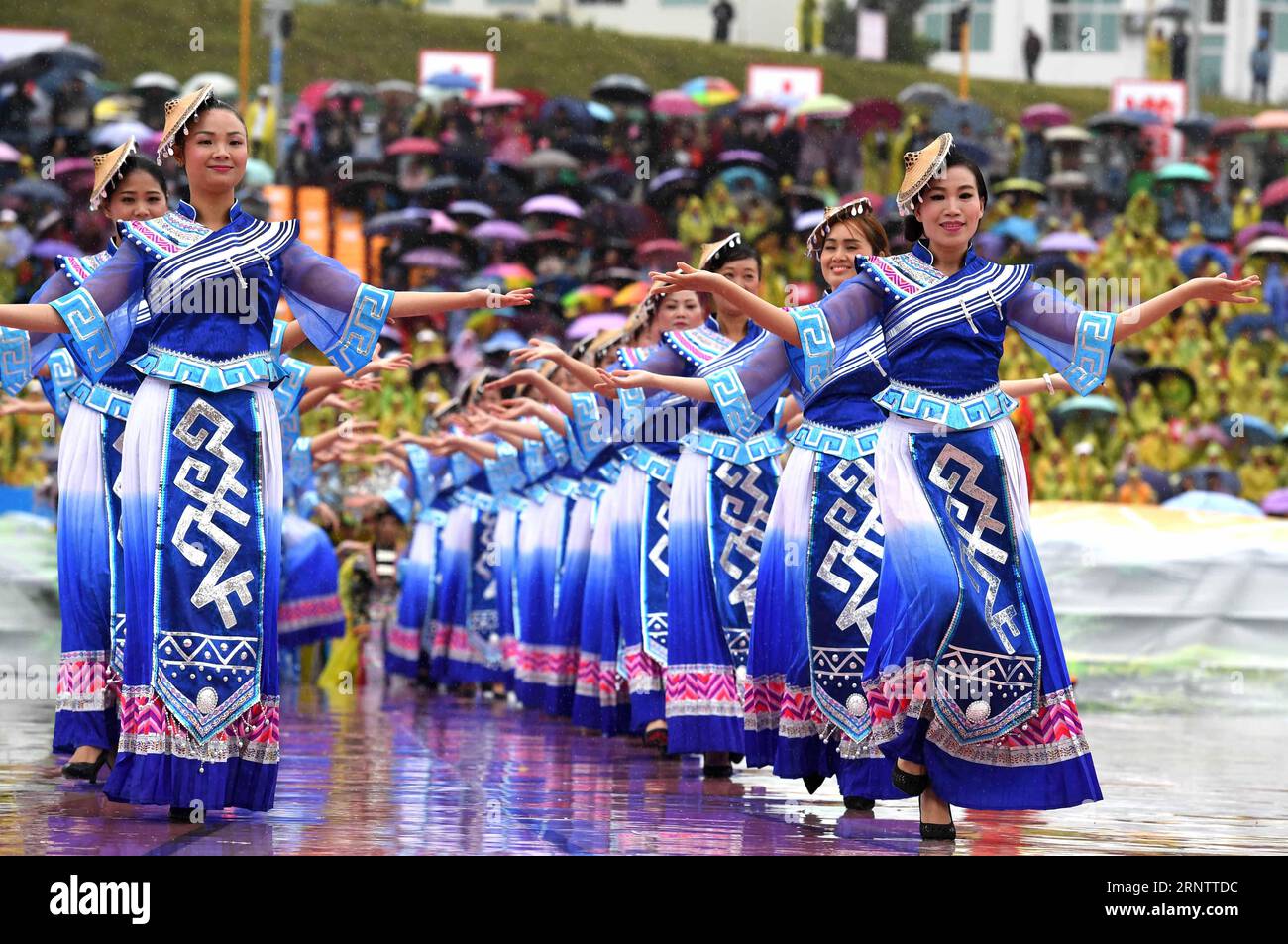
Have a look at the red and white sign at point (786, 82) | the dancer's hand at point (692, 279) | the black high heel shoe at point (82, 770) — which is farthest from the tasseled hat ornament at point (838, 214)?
the red and white sign at point (786, 82)

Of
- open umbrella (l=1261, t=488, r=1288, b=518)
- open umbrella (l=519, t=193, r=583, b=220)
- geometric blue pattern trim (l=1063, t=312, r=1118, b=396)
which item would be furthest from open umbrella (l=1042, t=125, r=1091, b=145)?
→ geometric blue pattern trim (l=1063, t=312, r=1118, b=396)

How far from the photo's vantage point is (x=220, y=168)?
6238 mm

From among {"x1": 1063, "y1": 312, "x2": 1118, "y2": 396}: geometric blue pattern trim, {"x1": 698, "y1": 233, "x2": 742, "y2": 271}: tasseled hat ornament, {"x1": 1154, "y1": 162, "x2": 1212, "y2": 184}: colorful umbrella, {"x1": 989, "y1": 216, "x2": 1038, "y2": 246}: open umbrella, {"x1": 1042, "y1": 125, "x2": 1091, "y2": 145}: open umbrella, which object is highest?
{"x1": 1042, "y1": 125, "x2": 1091, "y2": 145}: open umbrella

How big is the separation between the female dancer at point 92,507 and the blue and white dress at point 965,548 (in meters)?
2.64

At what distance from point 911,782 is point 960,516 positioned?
768 mm

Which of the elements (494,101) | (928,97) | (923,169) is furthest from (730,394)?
(928,97)

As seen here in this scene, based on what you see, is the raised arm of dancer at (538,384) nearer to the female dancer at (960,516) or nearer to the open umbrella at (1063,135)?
the female dancer at (960,516)

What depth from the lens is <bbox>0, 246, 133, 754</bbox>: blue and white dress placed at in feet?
23.5

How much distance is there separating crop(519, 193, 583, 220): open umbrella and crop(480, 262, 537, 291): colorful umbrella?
136 centimetres

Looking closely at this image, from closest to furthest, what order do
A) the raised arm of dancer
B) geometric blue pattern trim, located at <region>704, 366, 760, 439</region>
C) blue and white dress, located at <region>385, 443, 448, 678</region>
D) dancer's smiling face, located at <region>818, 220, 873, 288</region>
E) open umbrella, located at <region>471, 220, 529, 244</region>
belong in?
1. geometric blue pattern trim, located at <region>704, 366, 760, 439</region>
2. dancer's smiling face, located at <region>818, 220, 873, 288</region>
3. the raised arm of dancer
4. blue and white dress, located at <region>385, 443, 448, 678</region>
5. open umbrella, located at <region>471, 220, 529, 244</region>

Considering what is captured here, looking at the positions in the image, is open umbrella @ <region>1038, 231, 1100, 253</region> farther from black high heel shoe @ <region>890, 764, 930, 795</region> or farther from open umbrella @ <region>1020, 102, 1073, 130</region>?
black high heel shoe @ <region>890, 764, 930, 795</region>

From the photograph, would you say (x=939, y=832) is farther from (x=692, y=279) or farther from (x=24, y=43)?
(x=24, y=43)

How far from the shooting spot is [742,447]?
8.38 metres
